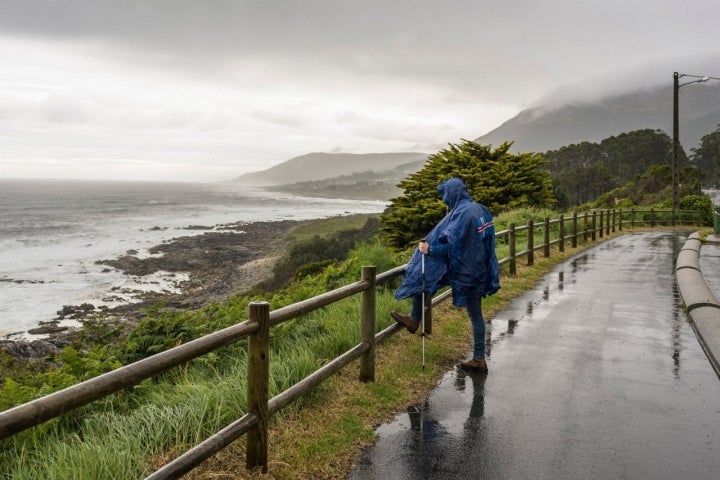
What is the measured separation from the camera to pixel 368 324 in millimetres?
5379

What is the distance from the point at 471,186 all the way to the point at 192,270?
23.5 m

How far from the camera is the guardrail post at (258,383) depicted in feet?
11.7

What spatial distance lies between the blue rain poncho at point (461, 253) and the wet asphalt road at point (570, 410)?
0.97 metres

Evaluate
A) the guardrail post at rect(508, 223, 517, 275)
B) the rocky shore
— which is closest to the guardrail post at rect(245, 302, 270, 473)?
the guardrail post at rect(508, 223, 517, 275)

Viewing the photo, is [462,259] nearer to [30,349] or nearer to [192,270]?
[30,349]

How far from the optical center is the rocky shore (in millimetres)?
22688

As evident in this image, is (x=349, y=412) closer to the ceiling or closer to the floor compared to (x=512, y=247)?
closer to the floor

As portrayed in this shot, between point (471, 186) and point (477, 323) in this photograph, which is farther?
point (471, 186)

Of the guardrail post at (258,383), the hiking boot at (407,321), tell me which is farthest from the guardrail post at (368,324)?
the guardrail post at (258,383)

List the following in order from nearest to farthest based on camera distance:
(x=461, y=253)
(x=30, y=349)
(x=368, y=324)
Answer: (x=368, y=324) → (x=461, y=253) → (x=30, y=349)

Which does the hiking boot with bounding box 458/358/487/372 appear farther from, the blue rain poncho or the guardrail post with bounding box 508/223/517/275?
the guardrail post with bounding box 508/223/517/275

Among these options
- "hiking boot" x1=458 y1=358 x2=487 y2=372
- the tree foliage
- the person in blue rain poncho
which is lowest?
"hiking boot" x1=458 y1=358 x2=487 y2=372

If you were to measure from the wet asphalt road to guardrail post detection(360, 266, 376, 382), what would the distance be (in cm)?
68

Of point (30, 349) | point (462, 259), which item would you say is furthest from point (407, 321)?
point (30, 349)
